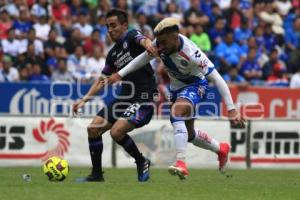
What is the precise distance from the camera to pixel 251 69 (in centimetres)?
2503

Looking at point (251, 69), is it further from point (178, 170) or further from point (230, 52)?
point (178, 170)

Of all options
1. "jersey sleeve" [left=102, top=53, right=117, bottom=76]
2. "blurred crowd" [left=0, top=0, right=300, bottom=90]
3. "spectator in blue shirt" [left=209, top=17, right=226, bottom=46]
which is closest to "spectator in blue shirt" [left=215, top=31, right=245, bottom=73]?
"blurred crowd" [left=0, top=0, right=300, bottom=90]

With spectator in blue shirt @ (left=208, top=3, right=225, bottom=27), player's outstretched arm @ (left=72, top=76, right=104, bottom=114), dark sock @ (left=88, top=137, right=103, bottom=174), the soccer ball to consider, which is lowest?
the soccer ball

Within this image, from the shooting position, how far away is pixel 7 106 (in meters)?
22.0

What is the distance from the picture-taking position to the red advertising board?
23.2 m

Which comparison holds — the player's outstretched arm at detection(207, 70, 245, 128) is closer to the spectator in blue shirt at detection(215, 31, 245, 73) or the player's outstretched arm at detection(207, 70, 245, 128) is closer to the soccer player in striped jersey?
the soccer player in striped jersey

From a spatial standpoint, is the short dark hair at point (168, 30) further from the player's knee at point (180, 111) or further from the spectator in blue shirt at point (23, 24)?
the spectator in blue shirt at point (23, 24)

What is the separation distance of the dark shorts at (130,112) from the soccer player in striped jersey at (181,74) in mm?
432

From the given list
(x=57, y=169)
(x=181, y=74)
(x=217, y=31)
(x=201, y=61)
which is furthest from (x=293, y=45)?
(x=57, y=169)

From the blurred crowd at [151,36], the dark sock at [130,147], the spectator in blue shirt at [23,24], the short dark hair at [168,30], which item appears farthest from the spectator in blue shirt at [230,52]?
the short dark hair at [168,30]

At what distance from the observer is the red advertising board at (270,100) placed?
23188mm

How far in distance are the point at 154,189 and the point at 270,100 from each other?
1314cm

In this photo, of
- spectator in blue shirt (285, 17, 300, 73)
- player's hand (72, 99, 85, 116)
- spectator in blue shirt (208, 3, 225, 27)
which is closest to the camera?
player's hand (72, 99, 85, 116)

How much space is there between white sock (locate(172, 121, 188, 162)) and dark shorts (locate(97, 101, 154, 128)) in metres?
0.71
